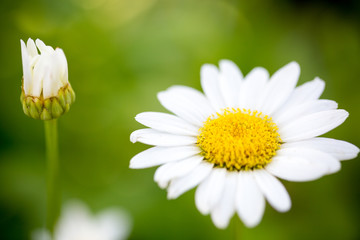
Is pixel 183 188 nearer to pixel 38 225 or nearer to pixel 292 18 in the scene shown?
pixel 38 225

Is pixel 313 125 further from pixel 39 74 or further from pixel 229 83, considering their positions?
pixel 39 74

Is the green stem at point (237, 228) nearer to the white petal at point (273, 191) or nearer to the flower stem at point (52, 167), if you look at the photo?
the white petal at point (273, 191)

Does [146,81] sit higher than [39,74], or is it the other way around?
[146,81]

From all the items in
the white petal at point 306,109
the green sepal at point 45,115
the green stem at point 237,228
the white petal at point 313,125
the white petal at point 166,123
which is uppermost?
the green sepal at point 45,115

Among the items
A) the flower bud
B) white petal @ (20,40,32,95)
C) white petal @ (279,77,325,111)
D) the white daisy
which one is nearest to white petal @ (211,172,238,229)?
the white daisy

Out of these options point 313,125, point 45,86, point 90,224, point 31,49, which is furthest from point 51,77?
point 90,224

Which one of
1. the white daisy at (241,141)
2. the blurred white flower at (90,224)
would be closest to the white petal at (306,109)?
the white daisy at (241,141)

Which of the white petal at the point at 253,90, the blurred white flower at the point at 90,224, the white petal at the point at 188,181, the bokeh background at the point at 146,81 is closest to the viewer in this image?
the white petal at the point at 188,181

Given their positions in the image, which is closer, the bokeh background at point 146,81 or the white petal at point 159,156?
the white petal at point 159,156
